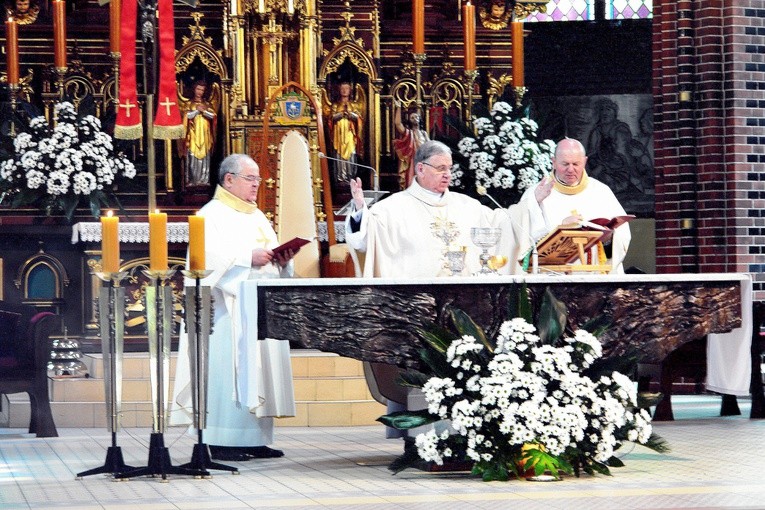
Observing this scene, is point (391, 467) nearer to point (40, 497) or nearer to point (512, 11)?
point (40, 497)

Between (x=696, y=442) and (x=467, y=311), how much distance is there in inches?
85.0

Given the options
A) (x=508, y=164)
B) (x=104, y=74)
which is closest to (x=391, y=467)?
(x=508, y=164)

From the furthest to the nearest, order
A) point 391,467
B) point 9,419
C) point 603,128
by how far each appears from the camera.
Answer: point 603,128, point 9,419, point 391,467

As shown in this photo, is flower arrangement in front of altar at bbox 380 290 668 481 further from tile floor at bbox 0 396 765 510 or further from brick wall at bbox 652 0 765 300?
brick wall at bbox 652 0 765 300

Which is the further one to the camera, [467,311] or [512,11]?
[512,11]

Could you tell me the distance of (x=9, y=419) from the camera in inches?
449

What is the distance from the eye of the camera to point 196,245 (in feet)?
25.8

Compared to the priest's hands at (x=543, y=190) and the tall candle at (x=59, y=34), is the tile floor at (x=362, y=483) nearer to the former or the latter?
the priest's hands at (x=543, y=190)

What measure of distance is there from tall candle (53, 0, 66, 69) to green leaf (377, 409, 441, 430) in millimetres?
→ 5872

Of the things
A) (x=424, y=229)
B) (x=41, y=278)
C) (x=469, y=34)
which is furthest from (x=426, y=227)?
(x=41, y=278)

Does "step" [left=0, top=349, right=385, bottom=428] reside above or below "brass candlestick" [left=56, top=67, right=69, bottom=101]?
below

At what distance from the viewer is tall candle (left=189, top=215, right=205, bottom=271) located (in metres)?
7.85

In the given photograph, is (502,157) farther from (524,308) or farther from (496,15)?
(524,308)

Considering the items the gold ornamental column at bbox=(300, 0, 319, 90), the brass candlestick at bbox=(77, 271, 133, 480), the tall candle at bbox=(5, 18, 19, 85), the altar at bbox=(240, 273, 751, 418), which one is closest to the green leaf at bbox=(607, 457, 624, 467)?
the altar at bbox=(240, 273, 751, 418)
